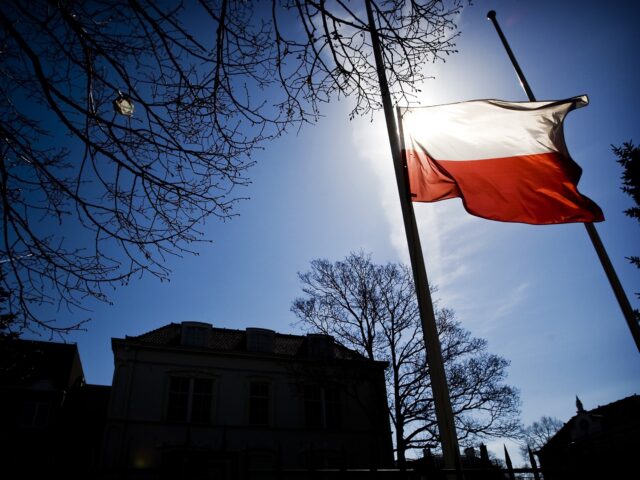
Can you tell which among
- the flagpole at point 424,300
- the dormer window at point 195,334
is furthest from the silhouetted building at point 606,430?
the dormer window at point 195,334

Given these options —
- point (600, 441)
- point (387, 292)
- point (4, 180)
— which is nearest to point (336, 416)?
point (387, 292)

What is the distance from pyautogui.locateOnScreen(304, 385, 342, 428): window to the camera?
21.9m

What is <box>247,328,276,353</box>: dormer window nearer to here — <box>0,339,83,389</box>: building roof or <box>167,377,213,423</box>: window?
<box>167,377,213,423</box>: window

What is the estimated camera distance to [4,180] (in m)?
4.33

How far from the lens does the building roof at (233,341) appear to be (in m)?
21.1

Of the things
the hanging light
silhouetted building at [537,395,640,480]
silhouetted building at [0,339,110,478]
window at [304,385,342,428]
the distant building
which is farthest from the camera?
window at [304,385,342,428]

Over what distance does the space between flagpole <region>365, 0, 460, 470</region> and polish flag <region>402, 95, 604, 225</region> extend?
900 mm

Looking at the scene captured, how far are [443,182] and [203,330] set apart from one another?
19793 millimetres

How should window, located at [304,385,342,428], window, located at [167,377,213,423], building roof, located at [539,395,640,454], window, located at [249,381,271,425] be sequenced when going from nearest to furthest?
1. window, located at [167,377,213,423]
2. window, located at [249,381,271,425]
3. window, located at [304,385,342,428]
4. building roof, located at [539,395,640,454]

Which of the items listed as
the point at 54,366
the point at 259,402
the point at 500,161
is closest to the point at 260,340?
the point at 259,402

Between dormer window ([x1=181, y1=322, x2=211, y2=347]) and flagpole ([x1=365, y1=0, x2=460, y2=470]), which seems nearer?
flagpole ([x1=365, y1=0, x2=460, y2=470])

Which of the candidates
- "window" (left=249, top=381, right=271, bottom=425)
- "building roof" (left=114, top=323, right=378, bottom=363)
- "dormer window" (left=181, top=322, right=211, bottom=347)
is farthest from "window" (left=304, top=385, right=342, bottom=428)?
"dormer window" (left=181, top=322, right=211, bottom=347)

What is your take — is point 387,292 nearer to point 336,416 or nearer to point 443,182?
point 336,416

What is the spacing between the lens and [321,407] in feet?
73.3
